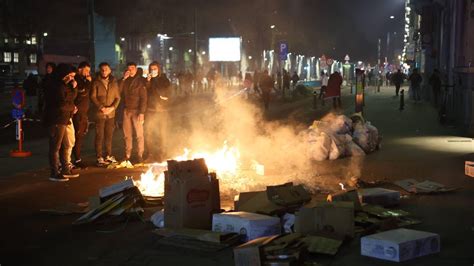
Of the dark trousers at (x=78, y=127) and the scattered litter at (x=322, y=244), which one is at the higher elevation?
the dark trousers at (x=78, y=127)

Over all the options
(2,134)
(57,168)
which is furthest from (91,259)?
(2,134)

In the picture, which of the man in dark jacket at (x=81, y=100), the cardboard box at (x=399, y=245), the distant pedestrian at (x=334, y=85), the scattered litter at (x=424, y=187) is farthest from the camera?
→ the distant pedestrian at (x=334, y=85)

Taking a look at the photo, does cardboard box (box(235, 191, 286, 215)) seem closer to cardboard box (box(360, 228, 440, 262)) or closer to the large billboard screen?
cardboard box (box(360, 228, 440, 262))

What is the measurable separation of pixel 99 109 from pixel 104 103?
16cm

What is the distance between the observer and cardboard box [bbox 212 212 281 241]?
6.29 metres

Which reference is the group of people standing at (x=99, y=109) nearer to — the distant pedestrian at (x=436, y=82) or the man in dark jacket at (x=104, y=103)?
the man in dark jacket at (x=104, y=103)

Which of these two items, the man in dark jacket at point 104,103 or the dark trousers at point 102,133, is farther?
the dark trousers at point 102,133

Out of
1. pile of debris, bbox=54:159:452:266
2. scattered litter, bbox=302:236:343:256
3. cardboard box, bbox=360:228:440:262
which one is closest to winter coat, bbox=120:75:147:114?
pile of debris, bbox=54:159:452:266

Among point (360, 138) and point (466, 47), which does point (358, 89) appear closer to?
point (466, 47)

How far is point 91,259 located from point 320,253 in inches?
86.9

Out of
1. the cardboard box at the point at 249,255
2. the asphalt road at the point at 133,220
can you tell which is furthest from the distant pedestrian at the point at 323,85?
the cardboard box at the point at 249,255

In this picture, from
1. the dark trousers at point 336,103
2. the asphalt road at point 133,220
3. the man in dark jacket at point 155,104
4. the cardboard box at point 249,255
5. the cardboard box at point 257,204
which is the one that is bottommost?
the asphalt road at point 133,220

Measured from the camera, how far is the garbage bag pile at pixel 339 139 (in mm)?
12602

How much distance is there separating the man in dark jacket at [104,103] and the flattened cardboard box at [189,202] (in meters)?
5.51
